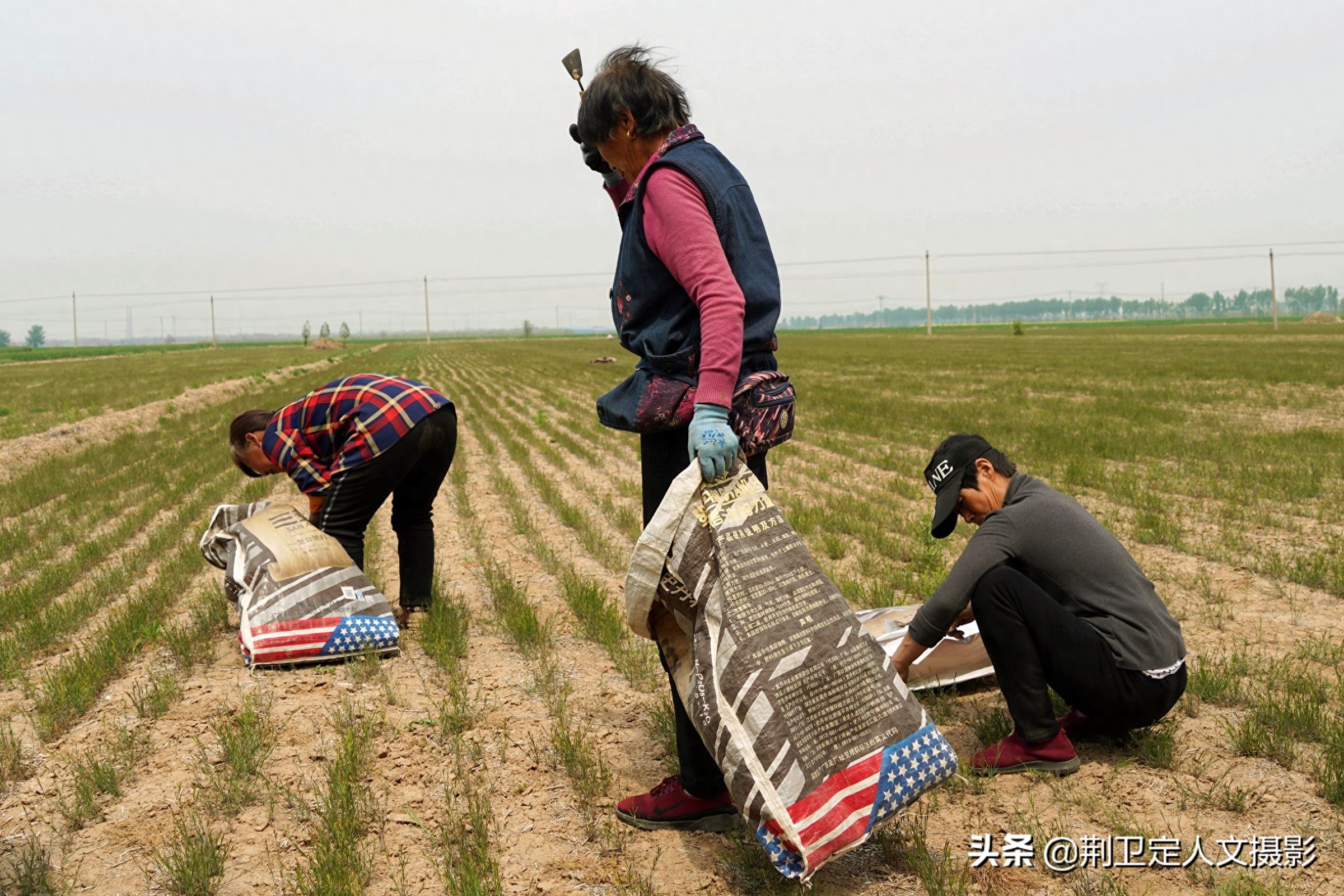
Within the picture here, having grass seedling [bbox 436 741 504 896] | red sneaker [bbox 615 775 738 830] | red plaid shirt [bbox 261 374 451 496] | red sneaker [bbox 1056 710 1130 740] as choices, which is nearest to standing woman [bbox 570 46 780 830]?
red sneaker [bbox 615 775 738 830]

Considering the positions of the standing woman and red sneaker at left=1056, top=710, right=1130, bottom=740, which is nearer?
the standing woman

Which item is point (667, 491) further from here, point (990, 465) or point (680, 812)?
point (990, 465)

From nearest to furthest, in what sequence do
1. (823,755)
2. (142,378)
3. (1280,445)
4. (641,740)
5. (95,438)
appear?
(823,755), (641,740), (1280,445), (95,438), (142,378)

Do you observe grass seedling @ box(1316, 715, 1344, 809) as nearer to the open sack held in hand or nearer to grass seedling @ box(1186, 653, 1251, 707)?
grass seedling @ box(1186, 653, 1251, 707)

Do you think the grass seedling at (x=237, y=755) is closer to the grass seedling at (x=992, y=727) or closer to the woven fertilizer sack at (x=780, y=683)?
the woven fertilizer sack at (x=780, y=683)

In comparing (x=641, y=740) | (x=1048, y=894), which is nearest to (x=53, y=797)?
(x=641, y=740)

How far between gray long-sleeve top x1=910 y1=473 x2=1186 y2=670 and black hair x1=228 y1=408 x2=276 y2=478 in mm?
3428

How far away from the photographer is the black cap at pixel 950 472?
10.9ft

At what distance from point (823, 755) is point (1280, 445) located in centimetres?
1004

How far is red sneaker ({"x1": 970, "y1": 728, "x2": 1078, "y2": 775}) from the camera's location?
3.14 m

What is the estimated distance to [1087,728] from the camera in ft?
11.1

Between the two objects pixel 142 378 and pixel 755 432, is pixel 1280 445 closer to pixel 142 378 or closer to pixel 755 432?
pixel 755 432

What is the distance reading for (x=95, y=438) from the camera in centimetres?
1412

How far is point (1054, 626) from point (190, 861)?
9.00ft
